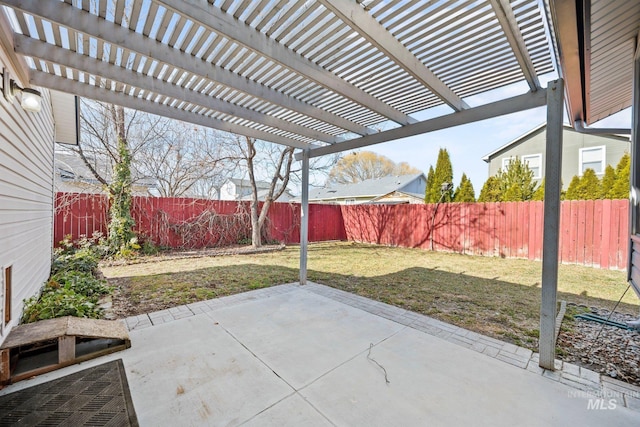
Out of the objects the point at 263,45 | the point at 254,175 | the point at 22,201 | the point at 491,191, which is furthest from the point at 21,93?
the point at 491,191

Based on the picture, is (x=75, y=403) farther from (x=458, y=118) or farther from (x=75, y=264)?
(x=75, y=264)

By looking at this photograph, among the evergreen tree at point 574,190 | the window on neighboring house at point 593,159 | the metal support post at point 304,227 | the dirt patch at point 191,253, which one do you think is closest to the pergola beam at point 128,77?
the metal support post at point 304,227

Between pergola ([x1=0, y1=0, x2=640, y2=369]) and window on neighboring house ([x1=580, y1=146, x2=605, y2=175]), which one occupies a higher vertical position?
window on neighboring house ([x1=580, y1=146, x2=605, y2=175])

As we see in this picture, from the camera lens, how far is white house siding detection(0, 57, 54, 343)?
2375 millimetres

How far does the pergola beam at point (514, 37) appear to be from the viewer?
5.61 ft

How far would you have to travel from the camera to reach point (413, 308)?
12.5 ft

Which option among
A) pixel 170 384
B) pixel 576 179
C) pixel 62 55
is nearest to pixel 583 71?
pixel 170 384

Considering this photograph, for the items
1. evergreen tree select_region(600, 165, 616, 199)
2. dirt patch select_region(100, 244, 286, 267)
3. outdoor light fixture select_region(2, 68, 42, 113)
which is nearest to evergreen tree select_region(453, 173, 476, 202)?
evergreen tree select_region(600, 165, 616, 199)

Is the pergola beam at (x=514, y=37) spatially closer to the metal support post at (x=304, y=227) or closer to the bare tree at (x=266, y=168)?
the metal support post at (x=304, y=227)

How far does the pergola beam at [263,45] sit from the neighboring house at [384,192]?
1485 centimetres

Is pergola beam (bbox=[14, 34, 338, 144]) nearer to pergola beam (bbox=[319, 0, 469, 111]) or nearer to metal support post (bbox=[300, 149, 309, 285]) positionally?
metal support post (bbox=[300, 149, 309, 285])

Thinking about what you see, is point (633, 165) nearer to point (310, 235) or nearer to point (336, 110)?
point (336, 110)

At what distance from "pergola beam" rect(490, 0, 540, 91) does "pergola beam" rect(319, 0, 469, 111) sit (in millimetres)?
643

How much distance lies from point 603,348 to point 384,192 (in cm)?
1677
